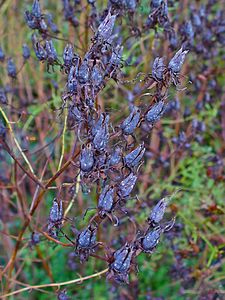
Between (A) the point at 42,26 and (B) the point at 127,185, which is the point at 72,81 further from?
(A) the point at 42,26

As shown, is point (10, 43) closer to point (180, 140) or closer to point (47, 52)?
point (180, 140)

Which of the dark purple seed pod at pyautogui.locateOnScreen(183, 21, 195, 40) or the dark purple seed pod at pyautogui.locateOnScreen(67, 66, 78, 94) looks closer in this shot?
the dark purple seed pod at pyautogui.locateOnScreen(67, 66, 78, 94)

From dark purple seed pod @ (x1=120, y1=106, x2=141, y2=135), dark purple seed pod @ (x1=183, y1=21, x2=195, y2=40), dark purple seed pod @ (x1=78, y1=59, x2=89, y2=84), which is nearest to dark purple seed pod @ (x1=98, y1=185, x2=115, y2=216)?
dark purple seed pod @ (x1=120, y1=106, x2=141, y2=135)

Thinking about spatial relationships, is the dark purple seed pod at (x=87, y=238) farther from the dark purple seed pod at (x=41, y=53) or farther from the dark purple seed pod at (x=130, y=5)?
the dark purple seed pod at (x=130, y=5)

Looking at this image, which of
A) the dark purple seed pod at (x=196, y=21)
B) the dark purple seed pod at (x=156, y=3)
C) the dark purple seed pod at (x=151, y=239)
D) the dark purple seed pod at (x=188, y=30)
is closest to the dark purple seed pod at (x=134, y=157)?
the dark purple seed pod at (x=151, y=239)

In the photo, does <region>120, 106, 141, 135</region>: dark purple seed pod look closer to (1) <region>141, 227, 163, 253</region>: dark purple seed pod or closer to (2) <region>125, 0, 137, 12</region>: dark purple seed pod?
(1) <region>141, 227, 163, 253</region>: dark purple seed pod

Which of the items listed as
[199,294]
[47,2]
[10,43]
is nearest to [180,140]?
[199,294]

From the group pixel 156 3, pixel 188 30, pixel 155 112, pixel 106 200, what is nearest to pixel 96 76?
pixel 155 112
